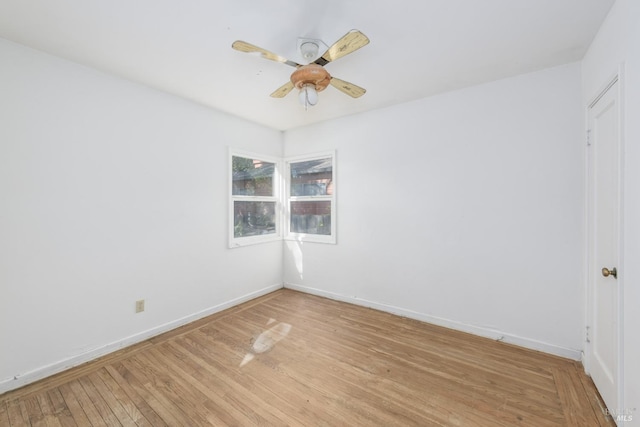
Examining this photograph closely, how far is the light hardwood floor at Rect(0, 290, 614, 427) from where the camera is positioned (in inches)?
66.9

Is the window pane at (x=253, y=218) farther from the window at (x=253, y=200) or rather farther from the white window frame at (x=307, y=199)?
the white window frame at (x=307, y=199)

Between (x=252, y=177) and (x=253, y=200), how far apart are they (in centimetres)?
34

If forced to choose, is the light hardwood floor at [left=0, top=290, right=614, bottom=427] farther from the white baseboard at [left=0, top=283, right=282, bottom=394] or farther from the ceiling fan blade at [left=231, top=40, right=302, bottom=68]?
the ceiling fan blade at [left=231, top=40, right=302, bottom=68]

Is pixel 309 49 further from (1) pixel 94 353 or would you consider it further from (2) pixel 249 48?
(1) pixel 94 353

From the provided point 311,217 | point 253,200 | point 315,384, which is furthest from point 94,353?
point 311,217

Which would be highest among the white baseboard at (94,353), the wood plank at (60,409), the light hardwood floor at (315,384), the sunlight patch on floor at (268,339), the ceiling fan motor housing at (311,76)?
the ceiling fan motor housing at (311,76)

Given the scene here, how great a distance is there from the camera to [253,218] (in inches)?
154

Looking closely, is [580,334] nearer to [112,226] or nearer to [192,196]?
[192,196]

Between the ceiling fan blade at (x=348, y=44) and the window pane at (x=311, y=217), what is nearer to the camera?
the ceiling fan blade at (x=348, y=44)

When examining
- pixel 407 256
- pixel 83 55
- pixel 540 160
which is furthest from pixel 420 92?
pixel 83 55

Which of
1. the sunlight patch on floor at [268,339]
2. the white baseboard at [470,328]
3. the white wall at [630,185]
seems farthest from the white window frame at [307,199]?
the white wall at [630,185]

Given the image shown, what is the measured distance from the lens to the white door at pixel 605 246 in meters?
1.61

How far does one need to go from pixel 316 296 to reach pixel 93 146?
310 centimetres

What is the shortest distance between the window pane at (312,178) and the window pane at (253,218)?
0.50m
